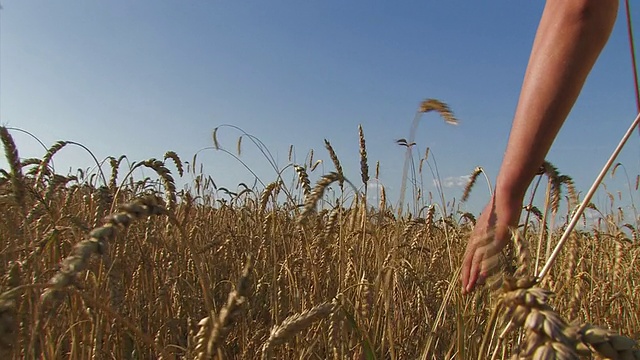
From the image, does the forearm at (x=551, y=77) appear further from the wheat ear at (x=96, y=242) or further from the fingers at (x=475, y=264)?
the wheat ear at (x=96, y=242)

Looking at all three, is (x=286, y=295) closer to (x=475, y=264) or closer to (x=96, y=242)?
(x=475, y=264)

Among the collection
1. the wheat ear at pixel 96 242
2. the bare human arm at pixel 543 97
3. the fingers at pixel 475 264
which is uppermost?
the bare human arm at pixel 543 97

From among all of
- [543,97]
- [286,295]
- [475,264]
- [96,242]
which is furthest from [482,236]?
[286,295]

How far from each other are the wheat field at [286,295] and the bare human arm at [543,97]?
10 centimetres

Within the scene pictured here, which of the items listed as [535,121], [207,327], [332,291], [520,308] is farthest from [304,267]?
[520,308]

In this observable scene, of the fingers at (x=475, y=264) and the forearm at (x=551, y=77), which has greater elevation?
the forearm at (x=551, y=77)

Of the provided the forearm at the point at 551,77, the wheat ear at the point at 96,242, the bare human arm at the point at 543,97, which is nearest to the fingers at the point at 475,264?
the bare human arm at the point at 543,97

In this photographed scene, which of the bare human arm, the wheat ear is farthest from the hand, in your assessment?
the wheat ear

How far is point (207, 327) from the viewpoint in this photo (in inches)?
28.9

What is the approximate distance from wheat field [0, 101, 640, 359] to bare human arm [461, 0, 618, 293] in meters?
0.10

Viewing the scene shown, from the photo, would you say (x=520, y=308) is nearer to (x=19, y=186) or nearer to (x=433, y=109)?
(x=433, y=109)

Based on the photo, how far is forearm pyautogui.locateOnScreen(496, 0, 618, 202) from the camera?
1.11 meters

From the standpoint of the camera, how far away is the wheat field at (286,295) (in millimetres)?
592

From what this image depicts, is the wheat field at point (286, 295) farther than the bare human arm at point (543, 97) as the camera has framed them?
No
